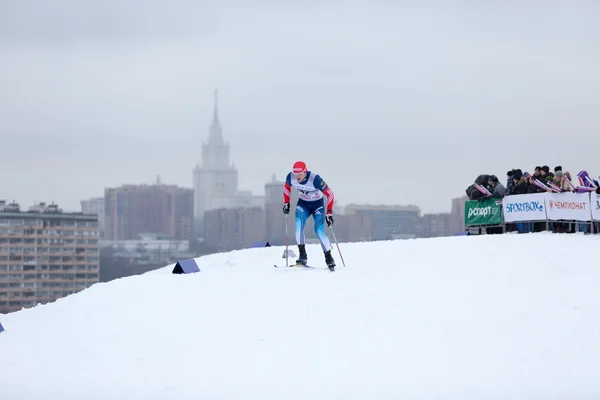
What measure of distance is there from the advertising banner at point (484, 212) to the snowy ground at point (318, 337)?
1092 cm

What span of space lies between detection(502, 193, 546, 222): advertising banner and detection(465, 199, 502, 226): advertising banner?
364mm

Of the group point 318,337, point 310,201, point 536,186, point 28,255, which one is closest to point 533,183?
point 536,186

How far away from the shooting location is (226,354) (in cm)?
1221

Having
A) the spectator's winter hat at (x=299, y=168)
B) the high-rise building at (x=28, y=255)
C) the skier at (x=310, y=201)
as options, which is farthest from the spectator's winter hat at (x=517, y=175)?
the high-rise building at (x=28, y=255)

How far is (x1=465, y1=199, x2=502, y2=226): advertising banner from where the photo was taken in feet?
94.0

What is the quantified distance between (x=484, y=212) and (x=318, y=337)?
58.5 feet

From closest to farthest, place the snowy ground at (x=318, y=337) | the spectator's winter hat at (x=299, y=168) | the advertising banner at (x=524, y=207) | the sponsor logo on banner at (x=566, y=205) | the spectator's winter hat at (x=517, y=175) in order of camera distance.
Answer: the snowy ground at (x=318, y=337) < the spectator's winter hat at (x=299, y=168) < the sponsor logo on banner at (x=566, y=205) < the advertising banner at (x=524, y=207) < the spectator's winter hat at (x=517, y=175)

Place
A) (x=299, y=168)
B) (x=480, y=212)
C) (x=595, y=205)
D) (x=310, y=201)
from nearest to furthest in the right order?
(x=299, y=168) → (x=310, y=201) → (x=595, y=205) → (x=480, y=212)

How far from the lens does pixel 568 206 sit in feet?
86.0

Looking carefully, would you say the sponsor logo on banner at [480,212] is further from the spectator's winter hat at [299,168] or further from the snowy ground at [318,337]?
the spectator's winter hat at [299,168]

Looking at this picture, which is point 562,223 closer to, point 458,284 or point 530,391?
point 458,284

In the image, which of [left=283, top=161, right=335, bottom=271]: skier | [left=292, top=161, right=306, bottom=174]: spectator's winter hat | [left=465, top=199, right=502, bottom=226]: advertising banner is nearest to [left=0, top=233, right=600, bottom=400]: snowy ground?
[left=283, top=161, right=335, bottom=271]: skier

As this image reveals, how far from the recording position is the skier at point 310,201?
58.1 ft

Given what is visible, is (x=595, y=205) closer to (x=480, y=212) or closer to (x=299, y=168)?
(x=480, y=212)
